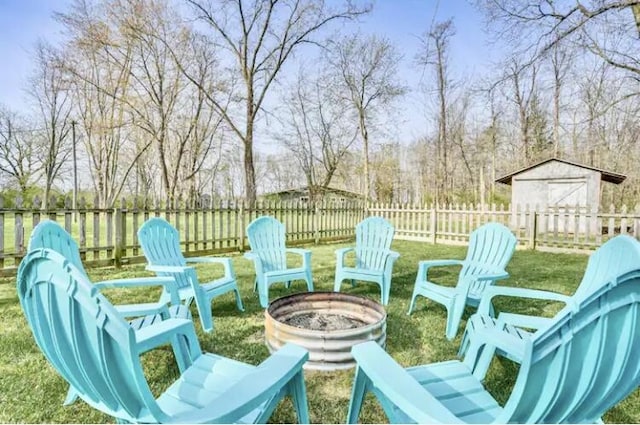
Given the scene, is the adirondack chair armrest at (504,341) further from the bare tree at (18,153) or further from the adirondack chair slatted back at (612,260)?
the bare tree at (18,153)

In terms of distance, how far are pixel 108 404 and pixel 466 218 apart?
9.89 m

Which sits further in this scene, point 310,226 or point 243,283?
point 310,226

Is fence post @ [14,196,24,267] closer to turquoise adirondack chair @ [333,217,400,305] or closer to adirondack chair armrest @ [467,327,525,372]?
turquoise adirondack chair @ [333,217,400,305]

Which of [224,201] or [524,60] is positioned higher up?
[524,60]

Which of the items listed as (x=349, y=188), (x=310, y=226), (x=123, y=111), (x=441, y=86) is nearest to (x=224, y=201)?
(x=310, y=226)

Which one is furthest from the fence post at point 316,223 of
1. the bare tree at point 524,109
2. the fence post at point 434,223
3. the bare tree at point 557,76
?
the bare tree at point 524,109

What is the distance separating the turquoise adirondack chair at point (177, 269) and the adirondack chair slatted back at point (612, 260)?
2715 millimetres

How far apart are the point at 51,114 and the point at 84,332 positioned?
22285 mm

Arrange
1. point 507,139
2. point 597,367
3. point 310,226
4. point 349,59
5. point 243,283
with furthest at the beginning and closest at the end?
point 507,139 < point 349,59 < point 310,226 < point 243,283 < point 597,367

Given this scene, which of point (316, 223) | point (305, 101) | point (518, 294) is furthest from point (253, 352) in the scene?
point (305, 101)

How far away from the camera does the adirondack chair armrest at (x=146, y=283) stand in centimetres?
249

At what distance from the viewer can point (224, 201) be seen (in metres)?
7.76

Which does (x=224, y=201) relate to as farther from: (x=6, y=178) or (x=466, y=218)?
(x=6, y=178)

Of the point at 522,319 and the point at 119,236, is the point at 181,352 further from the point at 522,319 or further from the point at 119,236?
the point at 119,236
